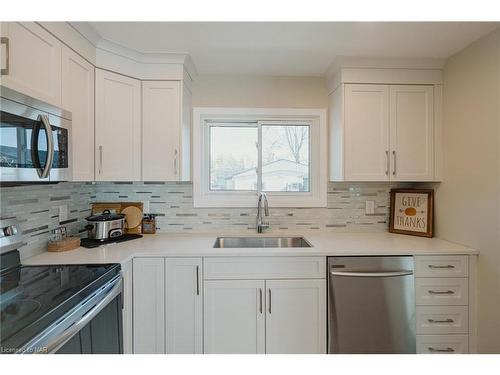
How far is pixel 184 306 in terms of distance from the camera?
1.77 m

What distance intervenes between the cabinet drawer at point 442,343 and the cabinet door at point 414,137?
1094 millimetres

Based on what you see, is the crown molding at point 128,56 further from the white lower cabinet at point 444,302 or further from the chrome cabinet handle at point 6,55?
the white lower cabinet at point 444,302

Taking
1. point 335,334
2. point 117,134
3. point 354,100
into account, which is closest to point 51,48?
point 117,134

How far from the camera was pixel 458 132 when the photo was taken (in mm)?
1951

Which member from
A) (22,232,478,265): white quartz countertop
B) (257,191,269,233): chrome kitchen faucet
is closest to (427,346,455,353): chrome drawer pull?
(22,232,478,265): white quartz countertop

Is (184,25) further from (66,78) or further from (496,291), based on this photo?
(496,291)

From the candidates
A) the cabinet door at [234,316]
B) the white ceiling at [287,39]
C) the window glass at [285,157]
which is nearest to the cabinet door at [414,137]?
the white ceiling at [287,39]

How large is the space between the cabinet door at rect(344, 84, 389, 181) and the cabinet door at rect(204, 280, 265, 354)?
113 centimetres

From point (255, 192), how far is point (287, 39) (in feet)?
4.02

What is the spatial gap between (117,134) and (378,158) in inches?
76.1

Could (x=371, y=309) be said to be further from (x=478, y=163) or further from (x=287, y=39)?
(x=287, y=39)

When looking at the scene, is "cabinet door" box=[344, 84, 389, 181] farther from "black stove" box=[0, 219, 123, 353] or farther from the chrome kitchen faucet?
"black stove" box=[0, 219, 123, 353]

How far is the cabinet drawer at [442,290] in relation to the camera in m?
1.81

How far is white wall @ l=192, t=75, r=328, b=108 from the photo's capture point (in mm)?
2363
